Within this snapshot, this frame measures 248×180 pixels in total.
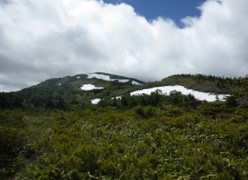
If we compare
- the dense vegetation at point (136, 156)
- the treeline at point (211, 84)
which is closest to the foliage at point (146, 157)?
the dense vegetation at point (136, 156)

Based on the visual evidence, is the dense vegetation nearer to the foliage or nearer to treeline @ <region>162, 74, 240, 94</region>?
the foliage

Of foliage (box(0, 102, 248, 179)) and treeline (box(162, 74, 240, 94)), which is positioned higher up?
treeline (box(162, 74, 240, 94))

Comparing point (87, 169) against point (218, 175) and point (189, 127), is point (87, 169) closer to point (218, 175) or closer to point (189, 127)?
point (218, 175)

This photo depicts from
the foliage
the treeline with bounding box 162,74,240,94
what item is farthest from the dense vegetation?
the treeline with bounding box 162,74,240,94

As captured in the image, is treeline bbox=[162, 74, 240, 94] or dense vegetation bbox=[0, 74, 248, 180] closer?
dense vegetation bbox=[0, 74, 248, 180]

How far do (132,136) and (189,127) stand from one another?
4.18 m

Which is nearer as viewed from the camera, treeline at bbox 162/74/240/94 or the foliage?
the foliage

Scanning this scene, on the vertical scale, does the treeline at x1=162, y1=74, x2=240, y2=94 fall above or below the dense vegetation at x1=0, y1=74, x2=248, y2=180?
above

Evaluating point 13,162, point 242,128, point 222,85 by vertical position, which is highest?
point 222,85

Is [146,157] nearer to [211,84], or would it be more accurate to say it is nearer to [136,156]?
[136,156]

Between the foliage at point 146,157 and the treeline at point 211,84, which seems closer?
the foliage at point 146,157

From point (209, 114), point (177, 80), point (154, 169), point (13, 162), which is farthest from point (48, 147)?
point (177, 80)

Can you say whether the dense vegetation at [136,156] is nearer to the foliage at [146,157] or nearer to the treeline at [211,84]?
the foliage at [146,157]

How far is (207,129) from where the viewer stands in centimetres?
1727
